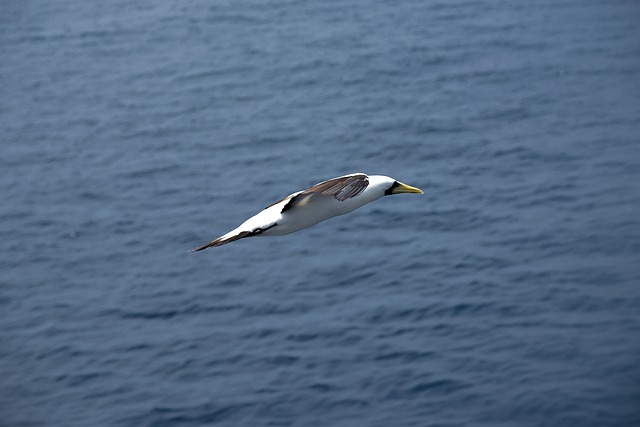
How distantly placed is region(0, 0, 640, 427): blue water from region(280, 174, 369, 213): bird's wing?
1844 cm

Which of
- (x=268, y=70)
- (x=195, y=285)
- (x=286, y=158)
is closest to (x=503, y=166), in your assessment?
(x=286, y=158)

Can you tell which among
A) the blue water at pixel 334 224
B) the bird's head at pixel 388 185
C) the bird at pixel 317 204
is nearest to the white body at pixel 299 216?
the bird at pixel 317 204

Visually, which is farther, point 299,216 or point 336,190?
point 299,216

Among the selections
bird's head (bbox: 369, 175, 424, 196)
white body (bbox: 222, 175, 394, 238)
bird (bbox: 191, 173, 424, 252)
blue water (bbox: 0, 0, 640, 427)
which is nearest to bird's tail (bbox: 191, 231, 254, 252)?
bird (bbox: 191, 173, 424, 252)

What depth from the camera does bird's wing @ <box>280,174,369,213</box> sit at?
18.2 metres

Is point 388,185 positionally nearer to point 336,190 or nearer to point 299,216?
point 299,216

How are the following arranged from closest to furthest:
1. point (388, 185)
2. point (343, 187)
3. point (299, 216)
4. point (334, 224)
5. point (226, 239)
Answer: point (226, 239)
point (343, 187)
point (299, 216)
point (388, 185)
point (334, 224)

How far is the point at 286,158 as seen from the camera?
184 ft

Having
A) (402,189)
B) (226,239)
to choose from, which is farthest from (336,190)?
(402,189)

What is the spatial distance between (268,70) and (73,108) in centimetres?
1141

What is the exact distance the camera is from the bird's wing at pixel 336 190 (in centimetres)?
1817

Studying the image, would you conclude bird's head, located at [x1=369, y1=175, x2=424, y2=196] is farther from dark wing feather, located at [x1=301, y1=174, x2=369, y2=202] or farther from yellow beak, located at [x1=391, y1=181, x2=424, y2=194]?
dark wing feather, located at [x1=301, y1=174, x2=369, y2=202]

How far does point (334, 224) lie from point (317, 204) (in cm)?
3051

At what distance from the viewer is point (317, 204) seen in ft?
63.0
